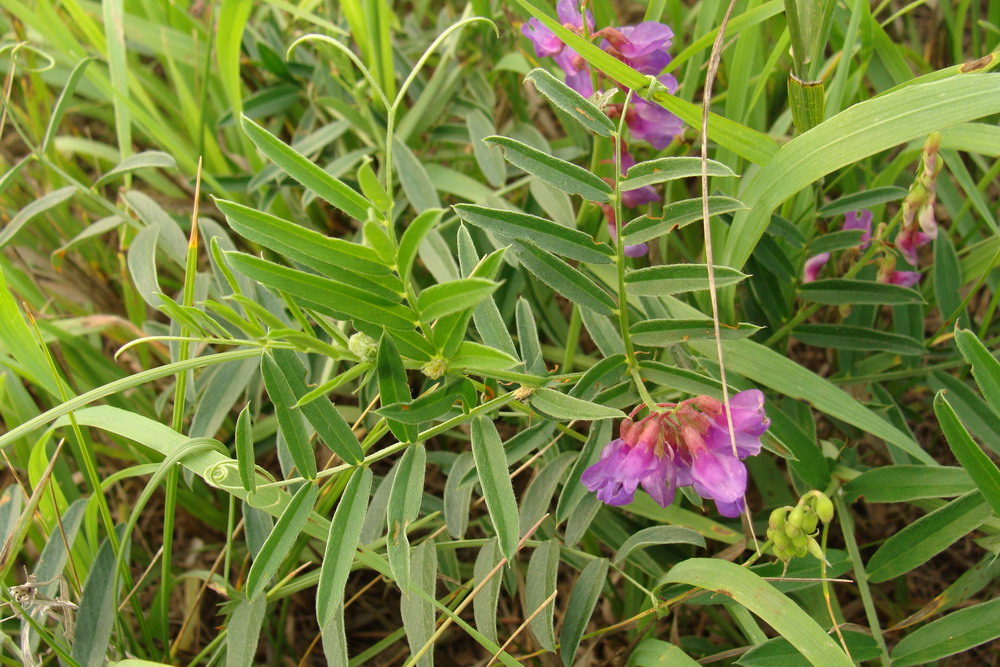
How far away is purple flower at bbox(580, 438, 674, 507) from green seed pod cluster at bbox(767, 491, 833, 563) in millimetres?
113

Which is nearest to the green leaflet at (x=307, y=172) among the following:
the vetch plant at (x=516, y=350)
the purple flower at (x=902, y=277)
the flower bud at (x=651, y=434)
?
the vetch plant at (x=516, y=350)

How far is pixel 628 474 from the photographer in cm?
84

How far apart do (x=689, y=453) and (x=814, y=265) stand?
1.70ft

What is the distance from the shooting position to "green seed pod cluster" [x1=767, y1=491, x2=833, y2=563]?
32.9 inches

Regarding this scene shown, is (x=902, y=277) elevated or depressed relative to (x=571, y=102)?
depressed

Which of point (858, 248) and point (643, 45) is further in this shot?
point (858, 248)

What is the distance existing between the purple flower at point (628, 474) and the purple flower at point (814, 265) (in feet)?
1.64

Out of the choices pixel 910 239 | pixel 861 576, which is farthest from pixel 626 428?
pixel 910 239

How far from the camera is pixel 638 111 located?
105cm

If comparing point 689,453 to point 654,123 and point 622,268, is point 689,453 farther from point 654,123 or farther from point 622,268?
point 654,123

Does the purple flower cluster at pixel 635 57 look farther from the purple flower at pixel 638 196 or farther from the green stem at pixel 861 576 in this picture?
the green stem at pixel 861 576

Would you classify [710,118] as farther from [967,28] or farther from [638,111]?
[967,28]

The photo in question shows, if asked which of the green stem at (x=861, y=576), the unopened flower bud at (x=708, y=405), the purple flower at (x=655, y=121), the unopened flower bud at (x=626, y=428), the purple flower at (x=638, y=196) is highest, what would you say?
the purple flower at (x=655, y=121)

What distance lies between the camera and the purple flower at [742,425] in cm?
82
